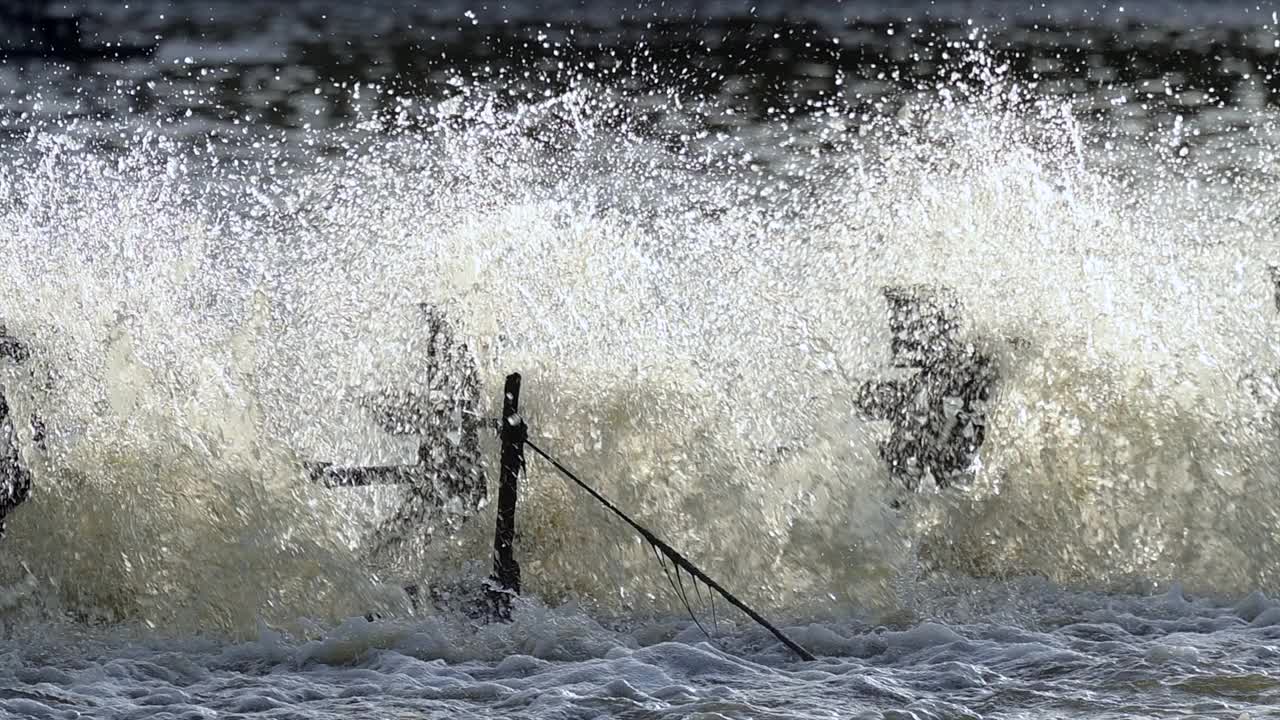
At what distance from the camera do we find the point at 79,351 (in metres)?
8.61

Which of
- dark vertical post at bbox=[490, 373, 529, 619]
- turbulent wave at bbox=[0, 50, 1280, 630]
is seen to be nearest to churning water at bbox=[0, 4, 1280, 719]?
turbulent wave at bbox=[0, 50, 1280, 630]

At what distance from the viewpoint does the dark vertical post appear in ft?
25.1

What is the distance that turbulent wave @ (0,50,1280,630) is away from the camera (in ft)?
26.1

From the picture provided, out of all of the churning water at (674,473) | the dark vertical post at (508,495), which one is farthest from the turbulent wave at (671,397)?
the dark vertical post at (508,495)

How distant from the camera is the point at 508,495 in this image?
25.5 ft

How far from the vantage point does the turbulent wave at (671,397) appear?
7965mm

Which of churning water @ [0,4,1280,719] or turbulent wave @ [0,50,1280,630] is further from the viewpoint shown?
turbulent wave @ [0,50,1280,630]

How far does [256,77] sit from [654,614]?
1568cm

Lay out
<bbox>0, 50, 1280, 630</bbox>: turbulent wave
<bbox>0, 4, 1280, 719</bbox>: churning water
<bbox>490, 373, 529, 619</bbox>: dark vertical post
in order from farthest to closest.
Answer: <bbox>0, 50, 1280, 630</bbox>: turbulent wave
<bbox>490, 373, 529, 619</bbox>: dark vertical post
<bbox>0, 4, 1280, 719</bbox>: churning water

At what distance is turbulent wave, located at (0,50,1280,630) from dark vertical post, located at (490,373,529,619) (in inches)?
13.9

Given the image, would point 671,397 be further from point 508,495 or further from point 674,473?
point 508,495

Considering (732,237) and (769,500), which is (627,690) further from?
(732,237)

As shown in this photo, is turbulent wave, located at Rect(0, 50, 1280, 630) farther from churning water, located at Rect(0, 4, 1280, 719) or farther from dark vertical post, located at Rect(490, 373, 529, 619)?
dark vertical post, located at Rect(490, 373, 529, 619)

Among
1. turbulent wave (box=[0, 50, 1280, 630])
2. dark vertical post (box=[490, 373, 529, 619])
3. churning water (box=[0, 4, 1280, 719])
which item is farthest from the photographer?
turbulent wave (box=[0, 50, 1280, 630])
